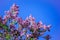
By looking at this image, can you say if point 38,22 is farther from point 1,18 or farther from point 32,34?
point 1,18

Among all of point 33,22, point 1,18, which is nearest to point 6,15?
point 1,18

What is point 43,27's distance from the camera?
26.7 ft

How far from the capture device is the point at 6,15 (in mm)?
8234

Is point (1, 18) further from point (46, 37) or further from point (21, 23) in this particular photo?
point (46, 37)

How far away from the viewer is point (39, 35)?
8078 mm

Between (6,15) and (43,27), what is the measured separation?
962 mm

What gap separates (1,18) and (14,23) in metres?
0.34

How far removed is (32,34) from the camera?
26.4ft

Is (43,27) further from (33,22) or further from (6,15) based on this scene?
(6,15)

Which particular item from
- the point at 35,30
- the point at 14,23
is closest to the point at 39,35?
the point at 35,30

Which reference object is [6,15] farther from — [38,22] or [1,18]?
[38,22]

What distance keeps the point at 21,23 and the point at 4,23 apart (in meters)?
0.42

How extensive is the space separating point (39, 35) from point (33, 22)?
0.35 m

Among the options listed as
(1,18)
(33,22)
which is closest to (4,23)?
(1,18)
